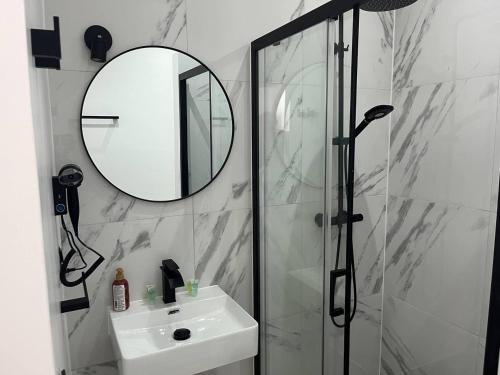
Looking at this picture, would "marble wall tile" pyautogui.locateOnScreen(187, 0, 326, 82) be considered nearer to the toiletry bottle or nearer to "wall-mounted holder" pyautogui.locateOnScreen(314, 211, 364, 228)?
"wall-mounted holder" pyautogui.locateOnScreen(314, 211, 364, 228)

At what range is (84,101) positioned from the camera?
5.24ft

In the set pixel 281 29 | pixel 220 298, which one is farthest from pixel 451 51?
pixel 220 298

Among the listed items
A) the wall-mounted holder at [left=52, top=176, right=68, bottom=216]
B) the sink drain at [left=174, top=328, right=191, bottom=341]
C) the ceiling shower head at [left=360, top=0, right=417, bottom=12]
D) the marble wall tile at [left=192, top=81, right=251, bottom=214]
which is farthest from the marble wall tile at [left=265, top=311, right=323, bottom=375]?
the ceiling shower head at [left=360, top=0, right=417, bottom=12]

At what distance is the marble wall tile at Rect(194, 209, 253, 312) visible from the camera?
1.94m

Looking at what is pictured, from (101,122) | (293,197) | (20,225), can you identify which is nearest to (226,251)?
(293,197)

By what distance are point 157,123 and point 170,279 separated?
686 mm

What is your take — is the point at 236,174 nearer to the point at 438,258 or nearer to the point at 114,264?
the point at 114,264

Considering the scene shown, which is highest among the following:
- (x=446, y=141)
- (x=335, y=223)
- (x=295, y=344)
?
(x=446, y=141)

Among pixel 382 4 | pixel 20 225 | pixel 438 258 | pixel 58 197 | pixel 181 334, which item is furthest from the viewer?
pixel 438 258

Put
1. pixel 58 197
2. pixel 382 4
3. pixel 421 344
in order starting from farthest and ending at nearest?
1. pixel 421 344
2. pixel 382 4
3. pixel 58 197

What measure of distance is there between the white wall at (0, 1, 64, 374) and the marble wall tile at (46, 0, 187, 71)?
3.55ft

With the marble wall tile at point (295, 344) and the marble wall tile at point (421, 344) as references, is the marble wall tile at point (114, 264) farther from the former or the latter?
the marble wall tile at point (421, 344)

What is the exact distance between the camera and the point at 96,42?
1571mm

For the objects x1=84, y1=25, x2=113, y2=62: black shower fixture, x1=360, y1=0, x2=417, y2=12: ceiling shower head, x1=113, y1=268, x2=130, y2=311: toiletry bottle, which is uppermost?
x1=360, y1=0, x2=417, y2=12: ceiling shower head
